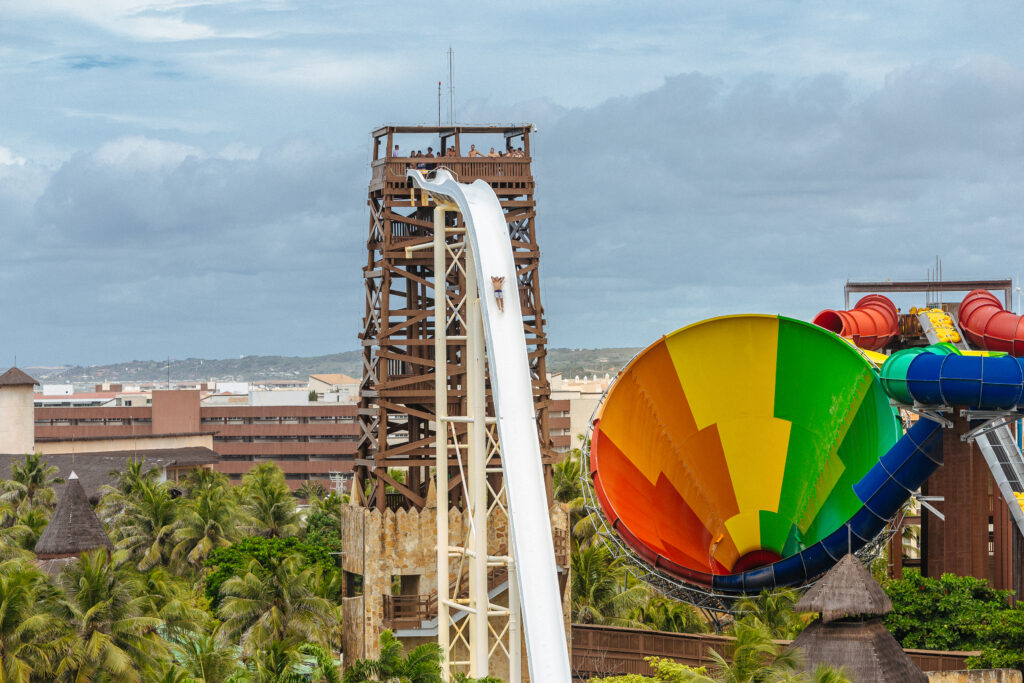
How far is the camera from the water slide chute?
37750 millimetres

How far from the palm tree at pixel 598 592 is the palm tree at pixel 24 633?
16328 millimetres

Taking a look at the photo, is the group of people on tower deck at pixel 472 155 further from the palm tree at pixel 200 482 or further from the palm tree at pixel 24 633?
the palm tree at pixel 200 482

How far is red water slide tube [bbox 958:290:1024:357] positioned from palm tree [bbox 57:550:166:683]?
875 inches

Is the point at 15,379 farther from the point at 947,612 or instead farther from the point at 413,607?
the point at 947,612

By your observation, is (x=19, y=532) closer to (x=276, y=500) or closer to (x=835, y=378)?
(x=276, y=500)

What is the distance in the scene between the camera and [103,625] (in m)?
30.5

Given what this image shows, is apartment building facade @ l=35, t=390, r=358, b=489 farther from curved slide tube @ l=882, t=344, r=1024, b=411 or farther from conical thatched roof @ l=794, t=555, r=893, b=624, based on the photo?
conical thatched roof @ l=794, t=555, r=893, b=624

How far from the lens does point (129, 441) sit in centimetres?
10300

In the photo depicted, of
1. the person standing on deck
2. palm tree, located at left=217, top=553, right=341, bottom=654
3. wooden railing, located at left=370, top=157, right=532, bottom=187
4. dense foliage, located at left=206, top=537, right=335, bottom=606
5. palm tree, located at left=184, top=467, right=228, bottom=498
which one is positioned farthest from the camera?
palm tree, located at left=184, top=467, right=228, bottom=498

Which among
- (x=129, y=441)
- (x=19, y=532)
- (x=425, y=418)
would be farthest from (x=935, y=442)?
(x=129, y=441)

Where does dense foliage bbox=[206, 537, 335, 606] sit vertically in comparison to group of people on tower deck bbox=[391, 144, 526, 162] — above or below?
below

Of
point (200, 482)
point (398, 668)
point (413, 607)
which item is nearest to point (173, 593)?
point (413, 607)

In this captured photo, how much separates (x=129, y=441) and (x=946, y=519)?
256ft

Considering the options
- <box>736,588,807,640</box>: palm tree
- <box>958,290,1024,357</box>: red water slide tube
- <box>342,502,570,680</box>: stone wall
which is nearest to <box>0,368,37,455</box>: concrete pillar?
<box>342,502,570,680</box>: stone wall
